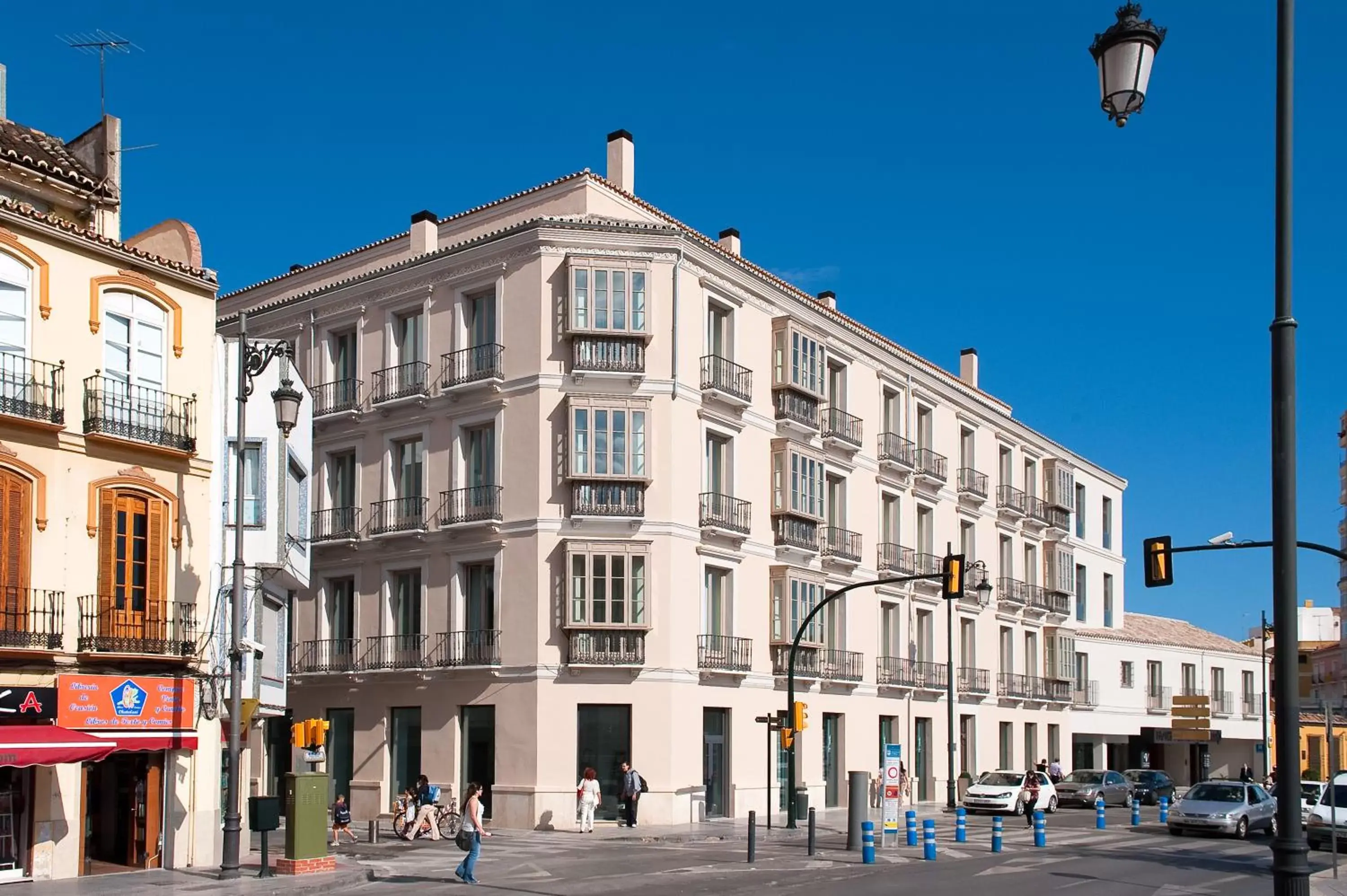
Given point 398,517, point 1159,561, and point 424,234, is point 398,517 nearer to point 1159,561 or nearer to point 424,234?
point 424,234

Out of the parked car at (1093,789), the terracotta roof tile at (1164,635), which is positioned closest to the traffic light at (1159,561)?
the parked car at (1093,789)

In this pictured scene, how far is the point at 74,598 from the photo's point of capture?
22.9 metres

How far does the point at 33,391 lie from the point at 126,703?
5173 millimetres

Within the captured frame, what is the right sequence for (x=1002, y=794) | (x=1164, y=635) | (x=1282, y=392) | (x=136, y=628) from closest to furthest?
1. (x=1282, y=392)
2. (x=136, y=628)
3. (x=1002, y=794)
4. (x=1164, y=635)

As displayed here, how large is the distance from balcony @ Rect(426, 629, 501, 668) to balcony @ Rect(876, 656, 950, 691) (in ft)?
49.6

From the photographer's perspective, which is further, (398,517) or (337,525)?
(337,525)

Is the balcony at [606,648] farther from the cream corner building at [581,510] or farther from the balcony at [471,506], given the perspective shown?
the balcony at [471,506]

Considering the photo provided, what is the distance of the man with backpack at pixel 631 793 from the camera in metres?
35.3

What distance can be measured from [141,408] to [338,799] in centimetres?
1196

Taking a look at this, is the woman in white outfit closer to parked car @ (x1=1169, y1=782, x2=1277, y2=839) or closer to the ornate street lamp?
parked car @ (x1=1169, y1=782, x2=1277, y2=839)

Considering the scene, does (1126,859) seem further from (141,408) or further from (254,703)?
(141,408)

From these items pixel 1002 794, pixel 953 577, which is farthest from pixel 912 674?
pixel 953 577

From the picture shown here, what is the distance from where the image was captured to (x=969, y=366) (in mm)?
62531

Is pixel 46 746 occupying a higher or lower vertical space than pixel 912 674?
higher
